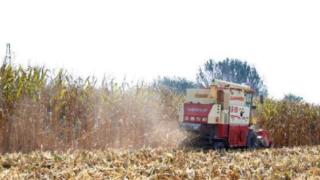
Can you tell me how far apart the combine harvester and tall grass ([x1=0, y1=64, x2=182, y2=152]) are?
0.69m

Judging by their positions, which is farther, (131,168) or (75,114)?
(75,114)

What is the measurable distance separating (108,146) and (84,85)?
5.02 ft

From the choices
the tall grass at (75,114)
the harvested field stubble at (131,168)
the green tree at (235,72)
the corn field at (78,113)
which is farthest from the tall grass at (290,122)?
the green tree at (235,72)

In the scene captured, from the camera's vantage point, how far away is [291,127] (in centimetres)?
1772

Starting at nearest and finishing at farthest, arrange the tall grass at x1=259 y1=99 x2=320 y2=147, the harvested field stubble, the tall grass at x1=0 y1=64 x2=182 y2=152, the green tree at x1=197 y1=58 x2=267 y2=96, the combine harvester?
the harvested field stubble → the tall grass at x1=0 y1=64 x2=182 y2=152 → the combine harvester → the tall grass at x1=259 y1=99 x2=320 y2=147 → the green tree at x1=197 y1=58 x2=267 y2=96

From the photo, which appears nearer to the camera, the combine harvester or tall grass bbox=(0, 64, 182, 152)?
tall grass bbox=(0, 64, 182, 152)

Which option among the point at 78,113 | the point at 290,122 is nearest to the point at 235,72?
the point at 290,122

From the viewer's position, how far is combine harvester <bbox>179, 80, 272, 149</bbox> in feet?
40.3

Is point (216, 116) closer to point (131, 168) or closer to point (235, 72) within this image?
point (131, 168)

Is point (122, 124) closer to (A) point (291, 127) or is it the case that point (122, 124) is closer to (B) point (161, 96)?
(B) point (161, 96)

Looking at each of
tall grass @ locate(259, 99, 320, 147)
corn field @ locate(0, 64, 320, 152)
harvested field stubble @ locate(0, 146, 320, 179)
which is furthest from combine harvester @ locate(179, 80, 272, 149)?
harvested field stubble @ locate(0, 146, 320, 179)

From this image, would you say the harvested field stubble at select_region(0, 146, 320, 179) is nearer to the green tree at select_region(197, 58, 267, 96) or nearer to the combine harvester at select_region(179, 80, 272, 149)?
the combine harvester at select_region(179, 80, 272, 149)

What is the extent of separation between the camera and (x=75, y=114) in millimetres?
10891

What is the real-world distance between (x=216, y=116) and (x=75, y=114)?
3551 millimetres
